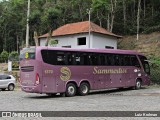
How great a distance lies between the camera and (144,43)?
66.4 metres

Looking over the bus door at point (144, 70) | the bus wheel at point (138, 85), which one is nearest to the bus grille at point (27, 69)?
the bus wheel at point (138, 85)

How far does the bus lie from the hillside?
30.9 meters

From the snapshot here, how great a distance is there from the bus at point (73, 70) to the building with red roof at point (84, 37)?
1048 inches

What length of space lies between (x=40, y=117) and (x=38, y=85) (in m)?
10.2

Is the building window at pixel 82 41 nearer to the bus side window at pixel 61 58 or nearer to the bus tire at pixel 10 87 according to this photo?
the bus tire at pixel 10 87

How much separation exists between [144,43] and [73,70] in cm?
4384

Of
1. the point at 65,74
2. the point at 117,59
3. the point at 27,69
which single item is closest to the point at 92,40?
the point at 117,59

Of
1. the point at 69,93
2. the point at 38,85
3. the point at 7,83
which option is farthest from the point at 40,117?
the point at 7,83

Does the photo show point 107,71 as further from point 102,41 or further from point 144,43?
point 144,43

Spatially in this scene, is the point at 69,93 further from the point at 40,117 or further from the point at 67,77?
the point at 40,117

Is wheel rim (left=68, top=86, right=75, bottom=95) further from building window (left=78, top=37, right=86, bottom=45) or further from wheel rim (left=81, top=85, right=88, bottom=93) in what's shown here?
building window (left=78, top=37, right=86, bottom=45)

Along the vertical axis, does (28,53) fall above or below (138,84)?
above

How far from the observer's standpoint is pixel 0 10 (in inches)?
3718

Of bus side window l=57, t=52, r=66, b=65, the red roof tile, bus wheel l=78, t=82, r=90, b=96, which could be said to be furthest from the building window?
bus side window l=57, t=52, r=66, b=65
